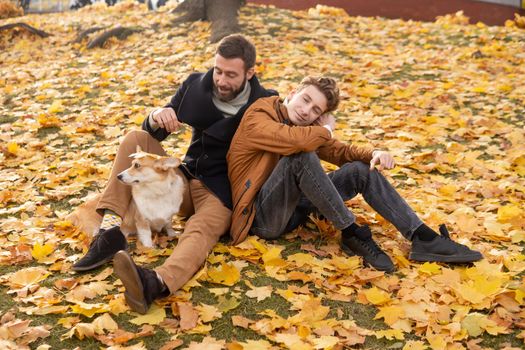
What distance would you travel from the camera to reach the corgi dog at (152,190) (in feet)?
11.0

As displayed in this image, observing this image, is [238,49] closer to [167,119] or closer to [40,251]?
[167,119]

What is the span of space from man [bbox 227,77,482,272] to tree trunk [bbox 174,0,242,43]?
5.93 metres

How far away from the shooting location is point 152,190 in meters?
3.45

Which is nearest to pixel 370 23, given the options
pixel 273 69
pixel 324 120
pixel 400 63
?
pixel 400 63

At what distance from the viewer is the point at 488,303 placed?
3002mm

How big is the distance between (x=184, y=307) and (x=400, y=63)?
258 inches

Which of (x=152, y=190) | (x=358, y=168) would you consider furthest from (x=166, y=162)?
(x=358, y=168)

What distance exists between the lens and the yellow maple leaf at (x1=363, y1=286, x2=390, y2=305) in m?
3.07

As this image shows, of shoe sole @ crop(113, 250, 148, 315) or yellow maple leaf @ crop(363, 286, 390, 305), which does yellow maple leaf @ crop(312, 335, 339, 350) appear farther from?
shoe sole @ crop(113, 250, 148, 315)

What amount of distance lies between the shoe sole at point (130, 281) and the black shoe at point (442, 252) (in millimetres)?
1763

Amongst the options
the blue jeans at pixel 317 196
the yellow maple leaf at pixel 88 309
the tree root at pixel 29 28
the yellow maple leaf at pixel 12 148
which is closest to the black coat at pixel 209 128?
the blue jeans at pixel 317 196

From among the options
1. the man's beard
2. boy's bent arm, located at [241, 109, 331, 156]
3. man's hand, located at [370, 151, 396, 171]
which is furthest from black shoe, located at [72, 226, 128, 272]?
man's hand, located at [370, 151, 396, 171]

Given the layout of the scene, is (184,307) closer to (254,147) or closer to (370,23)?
(254,147)

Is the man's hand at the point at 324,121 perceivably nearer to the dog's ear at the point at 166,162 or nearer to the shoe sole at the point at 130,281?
the dog's ear at the point at 166,162
